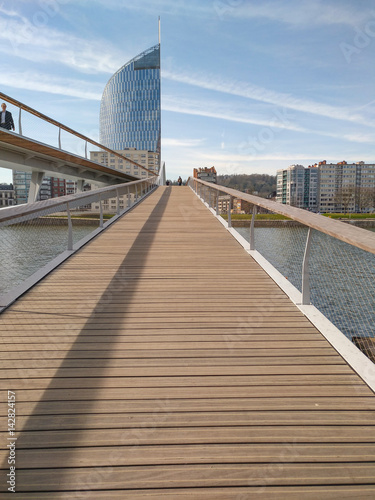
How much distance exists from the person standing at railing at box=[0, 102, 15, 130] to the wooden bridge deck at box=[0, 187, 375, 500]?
4.45 m

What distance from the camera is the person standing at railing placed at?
23.2ft

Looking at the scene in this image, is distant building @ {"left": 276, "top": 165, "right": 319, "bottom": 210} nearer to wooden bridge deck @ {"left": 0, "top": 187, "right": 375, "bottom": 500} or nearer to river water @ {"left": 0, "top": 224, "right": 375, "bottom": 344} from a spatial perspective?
river water @ {"left": 0, "top": 224, "right": 375, "bottom": 344}

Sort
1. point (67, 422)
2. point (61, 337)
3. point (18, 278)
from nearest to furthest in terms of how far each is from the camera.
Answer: point (67, 422) → point (61, 337) → point (18, 278)

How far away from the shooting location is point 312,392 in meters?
Result: 2.46

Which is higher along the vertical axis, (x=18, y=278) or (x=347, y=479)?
(x=18, y=278)

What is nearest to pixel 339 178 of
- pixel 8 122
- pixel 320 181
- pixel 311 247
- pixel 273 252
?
pixel 320 181

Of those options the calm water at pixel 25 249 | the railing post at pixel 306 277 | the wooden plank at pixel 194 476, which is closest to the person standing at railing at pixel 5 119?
the calm water at pixel 25 249

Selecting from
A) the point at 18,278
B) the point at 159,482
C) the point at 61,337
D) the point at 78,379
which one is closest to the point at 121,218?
the point at 18,278

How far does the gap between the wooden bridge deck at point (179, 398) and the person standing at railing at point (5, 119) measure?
14.6 ft

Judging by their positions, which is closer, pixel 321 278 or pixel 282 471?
pixel 282 471

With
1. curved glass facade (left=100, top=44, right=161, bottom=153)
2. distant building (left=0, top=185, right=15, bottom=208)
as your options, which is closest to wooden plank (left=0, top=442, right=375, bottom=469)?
distant building (left=0, top=185, right=15, bottom=208)

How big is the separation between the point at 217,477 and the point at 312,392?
0.97 meters

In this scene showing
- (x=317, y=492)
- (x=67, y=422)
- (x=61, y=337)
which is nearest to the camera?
(x=317, y=492)

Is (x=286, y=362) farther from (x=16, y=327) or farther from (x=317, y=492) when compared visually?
(x=16, y=327)
